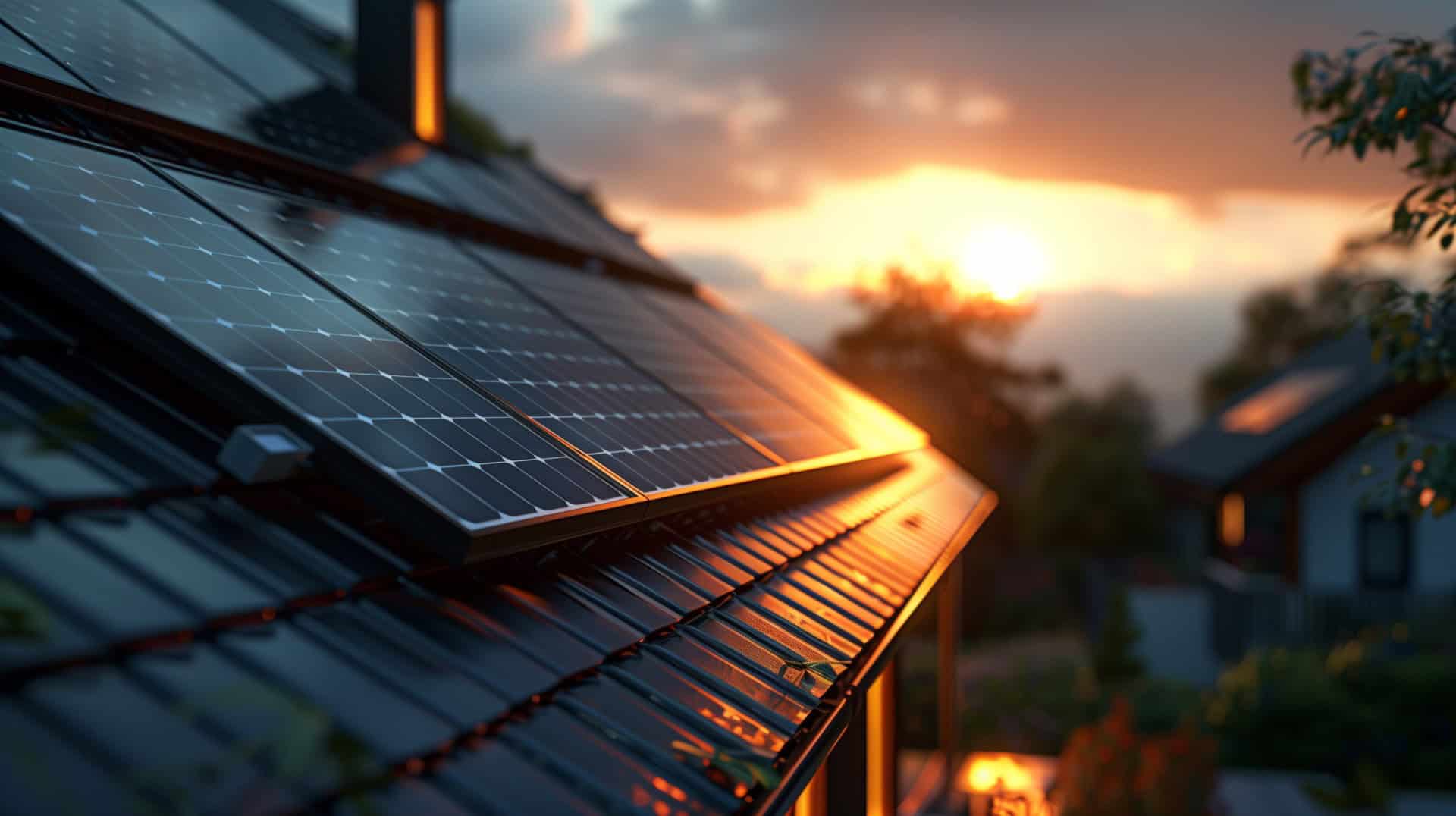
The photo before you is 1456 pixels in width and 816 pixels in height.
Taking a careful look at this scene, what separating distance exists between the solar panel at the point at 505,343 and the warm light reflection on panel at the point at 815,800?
7.53ft

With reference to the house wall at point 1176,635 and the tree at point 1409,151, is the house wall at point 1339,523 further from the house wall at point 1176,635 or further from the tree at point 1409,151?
the tree at point 1409,151

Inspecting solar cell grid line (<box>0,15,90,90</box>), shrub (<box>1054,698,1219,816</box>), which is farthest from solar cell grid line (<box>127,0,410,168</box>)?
shrub (<box>1054,698,1219,816</box>)

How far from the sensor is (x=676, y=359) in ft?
33.5

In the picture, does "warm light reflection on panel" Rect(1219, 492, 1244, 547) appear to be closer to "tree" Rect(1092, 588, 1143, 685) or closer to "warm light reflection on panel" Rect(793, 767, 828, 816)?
"tree" Rect(1092, 588, 1143, 685)

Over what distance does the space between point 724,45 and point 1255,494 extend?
34742 mm

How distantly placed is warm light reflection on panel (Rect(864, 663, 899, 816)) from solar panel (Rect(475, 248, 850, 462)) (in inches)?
118

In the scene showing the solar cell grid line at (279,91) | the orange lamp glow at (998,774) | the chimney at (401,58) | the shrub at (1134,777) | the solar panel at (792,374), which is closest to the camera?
the solar cell grid line at (279,91)

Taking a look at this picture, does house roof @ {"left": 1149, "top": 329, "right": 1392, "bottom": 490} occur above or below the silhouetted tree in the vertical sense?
below

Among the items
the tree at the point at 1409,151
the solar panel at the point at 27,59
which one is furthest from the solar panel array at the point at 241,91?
the tree at the point at 1409,151

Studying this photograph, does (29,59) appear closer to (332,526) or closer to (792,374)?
(332,526)

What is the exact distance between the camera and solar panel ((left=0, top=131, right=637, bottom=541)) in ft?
13.4

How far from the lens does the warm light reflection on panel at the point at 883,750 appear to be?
11336 millimetres

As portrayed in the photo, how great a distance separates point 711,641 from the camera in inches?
194

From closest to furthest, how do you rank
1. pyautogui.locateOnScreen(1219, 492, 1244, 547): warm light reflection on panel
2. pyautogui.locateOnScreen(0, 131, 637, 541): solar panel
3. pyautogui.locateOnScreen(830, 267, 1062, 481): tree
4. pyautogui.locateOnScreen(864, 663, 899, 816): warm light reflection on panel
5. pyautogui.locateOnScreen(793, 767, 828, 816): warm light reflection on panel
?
pyautogui.locateOnScreen(0, 131, 637, 541): solar panel < pyautogui.locateOnScreen(793, 767, 828, 816): warm light reflection on panel < pyautogui.locateOnScreen(864, 663, 899, 816): warm light reflection on panel < pyautogui.locateOnScreen(1219, 492, 1244, 547): warm light reflection on panel < pyautogui.locateOnScreen(830, 267, 1062, 481): tree
